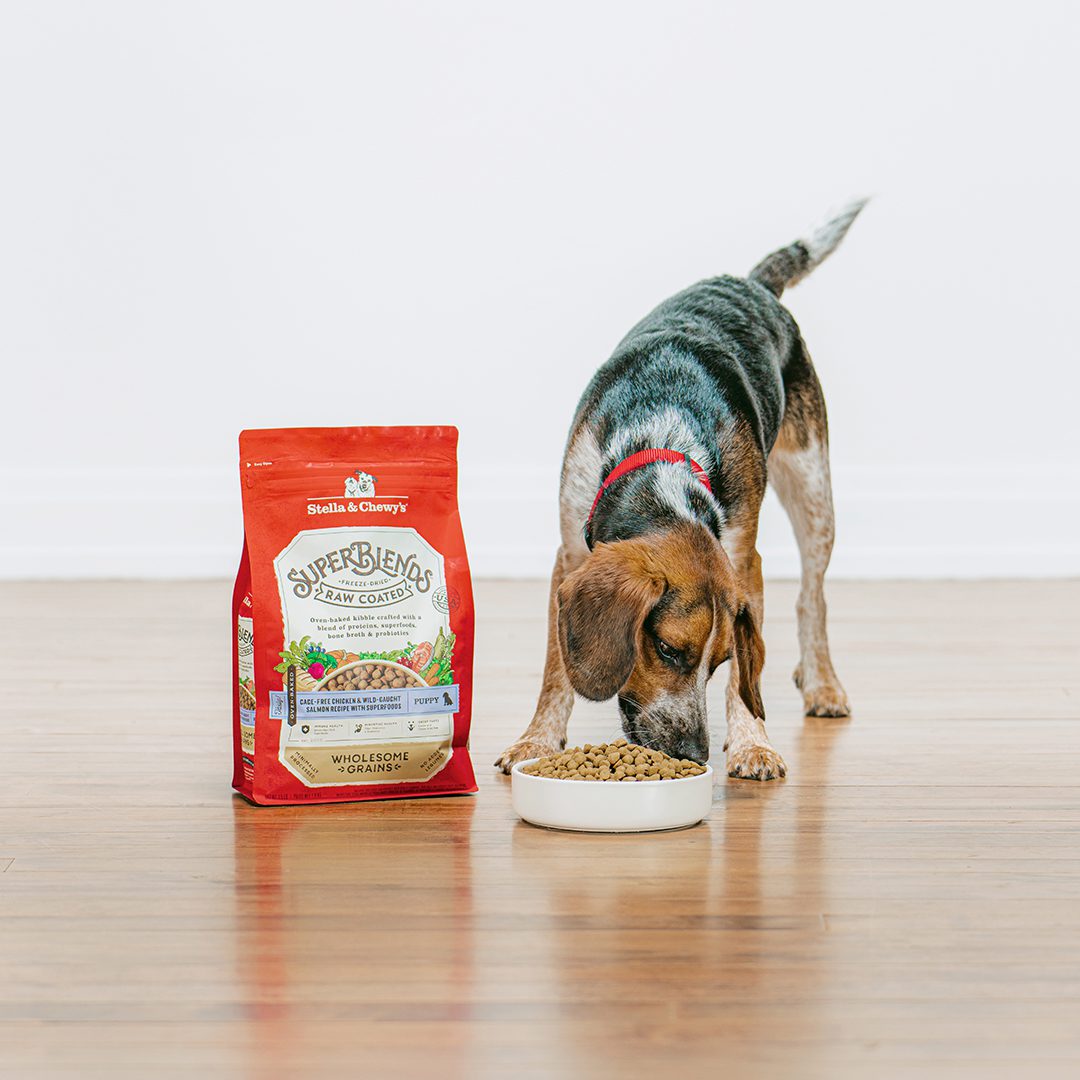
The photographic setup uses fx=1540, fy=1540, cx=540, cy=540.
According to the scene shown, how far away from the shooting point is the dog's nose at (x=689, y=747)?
100 inches

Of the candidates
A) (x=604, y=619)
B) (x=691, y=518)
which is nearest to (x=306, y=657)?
(x=604, y=619)

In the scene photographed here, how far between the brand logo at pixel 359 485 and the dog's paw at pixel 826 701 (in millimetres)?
1330

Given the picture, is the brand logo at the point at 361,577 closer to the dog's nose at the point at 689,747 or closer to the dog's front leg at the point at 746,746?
the dog's nose at the point at 689,747

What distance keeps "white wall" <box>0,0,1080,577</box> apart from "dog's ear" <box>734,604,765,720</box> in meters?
3.41

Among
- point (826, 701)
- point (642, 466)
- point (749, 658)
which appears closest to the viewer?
point (749, 658)

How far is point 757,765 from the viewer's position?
276 cm

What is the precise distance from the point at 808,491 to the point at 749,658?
1.13 metres

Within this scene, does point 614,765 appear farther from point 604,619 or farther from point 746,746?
point 746,746

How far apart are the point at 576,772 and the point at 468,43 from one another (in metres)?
4.37

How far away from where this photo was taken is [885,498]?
20.1 feet

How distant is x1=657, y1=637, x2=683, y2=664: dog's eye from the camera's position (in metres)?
2.53

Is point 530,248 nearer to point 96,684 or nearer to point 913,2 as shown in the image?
point 913,2

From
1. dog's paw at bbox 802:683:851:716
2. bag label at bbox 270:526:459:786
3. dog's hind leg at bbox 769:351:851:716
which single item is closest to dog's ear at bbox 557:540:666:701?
bag label at bbox 270:526:459:786

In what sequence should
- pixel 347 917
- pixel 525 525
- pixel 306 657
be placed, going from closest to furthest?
1. pixel 347 917
2. pixel 306 657
3. pixel 525 525
